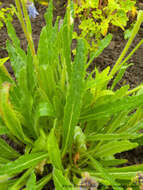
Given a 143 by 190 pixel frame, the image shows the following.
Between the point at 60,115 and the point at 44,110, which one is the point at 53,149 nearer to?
the point at 44,110

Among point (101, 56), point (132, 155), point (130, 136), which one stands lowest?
point (132, 155)

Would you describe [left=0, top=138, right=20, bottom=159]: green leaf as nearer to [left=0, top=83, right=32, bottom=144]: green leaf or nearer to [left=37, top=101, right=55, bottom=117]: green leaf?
[left=0, top=83, right=32, bottom=144]: green leaf

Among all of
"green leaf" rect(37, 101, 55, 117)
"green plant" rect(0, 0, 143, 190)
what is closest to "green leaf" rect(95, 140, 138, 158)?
"green plant" rect(0, 0, 143, 190)

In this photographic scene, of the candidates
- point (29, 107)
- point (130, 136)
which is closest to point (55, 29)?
point (29, 107)

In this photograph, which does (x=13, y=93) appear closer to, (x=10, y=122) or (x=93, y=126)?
(x=10, y=122)

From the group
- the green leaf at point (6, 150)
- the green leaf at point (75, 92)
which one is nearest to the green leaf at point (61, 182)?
the green leaf at point (75, 92)

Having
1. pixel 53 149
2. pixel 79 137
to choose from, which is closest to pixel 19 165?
pixel 53 149
